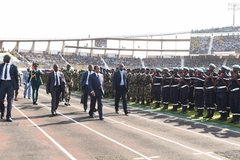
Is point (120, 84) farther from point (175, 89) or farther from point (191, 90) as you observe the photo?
point (191, 90)

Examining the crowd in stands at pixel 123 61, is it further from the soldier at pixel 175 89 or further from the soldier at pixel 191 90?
the soldier at pixel 175 89

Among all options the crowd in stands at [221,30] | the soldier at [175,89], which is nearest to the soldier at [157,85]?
the soldier at [175,89]

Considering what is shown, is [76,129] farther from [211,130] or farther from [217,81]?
[217,81]

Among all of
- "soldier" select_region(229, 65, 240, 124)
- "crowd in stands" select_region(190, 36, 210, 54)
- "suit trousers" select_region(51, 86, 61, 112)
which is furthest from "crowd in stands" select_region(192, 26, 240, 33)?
"suit trousers" select_region(51, 86, 61, 112)

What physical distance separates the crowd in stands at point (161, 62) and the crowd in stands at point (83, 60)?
10830 millimetres

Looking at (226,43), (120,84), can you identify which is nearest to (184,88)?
(120,84)

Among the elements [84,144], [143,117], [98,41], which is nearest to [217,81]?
[143,117]

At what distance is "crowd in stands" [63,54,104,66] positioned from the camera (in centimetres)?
7611

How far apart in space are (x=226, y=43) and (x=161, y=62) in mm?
16445

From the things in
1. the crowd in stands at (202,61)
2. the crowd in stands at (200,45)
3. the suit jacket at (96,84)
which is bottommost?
the suit jacket at (96,84)

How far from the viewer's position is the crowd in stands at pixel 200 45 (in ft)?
220

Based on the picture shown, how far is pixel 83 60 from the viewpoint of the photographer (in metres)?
78.2

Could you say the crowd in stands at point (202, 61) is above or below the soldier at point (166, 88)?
above

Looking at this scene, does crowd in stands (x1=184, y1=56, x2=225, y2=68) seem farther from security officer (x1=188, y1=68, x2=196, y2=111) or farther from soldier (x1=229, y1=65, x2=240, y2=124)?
soldier (x1=229, y1=65, x2=240, y2=124)
